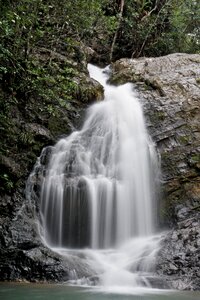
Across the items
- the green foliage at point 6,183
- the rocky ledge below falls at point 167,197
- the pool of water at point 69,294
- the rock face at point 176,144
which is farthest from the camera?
the green foliage at point 6,183

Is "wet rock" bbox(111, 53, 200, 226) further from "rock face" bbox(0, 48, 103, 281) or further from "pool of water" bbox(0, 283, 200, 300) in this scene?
"pool of water" bbox(0, 283, 200, 300)

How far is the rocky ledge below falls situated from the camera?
6.55 meters

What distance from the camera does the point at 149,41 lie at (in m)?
16.8

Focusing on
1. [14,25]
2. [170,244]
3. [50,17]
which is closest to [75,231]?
[170,244]

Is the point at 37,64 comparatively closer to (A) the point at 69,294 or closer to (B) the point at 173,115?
(B) the point at 173,115

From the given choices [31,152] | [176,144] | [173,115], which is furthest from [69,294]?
[173,115]

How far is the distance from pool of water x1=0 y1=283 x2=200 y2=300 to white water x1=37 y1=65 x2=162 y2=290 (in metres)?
0.60

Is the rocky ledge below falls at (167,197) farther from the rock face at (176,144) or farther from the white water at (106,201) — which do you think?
the white water at (106,201)

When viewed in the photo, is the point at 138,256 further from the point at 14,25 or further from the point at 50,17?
the point at 50,17

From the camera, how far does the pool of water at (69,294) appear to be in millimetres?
5109

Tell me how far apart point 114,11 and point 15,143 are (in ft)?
32.3

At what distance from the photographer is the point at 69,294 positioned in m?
5.32

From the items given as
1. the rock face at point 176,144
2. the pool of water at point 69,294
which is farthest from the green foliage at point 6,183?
the rock face at point 176,144

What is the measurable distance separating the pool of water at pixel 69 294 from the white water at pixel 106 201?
0.60 meters
